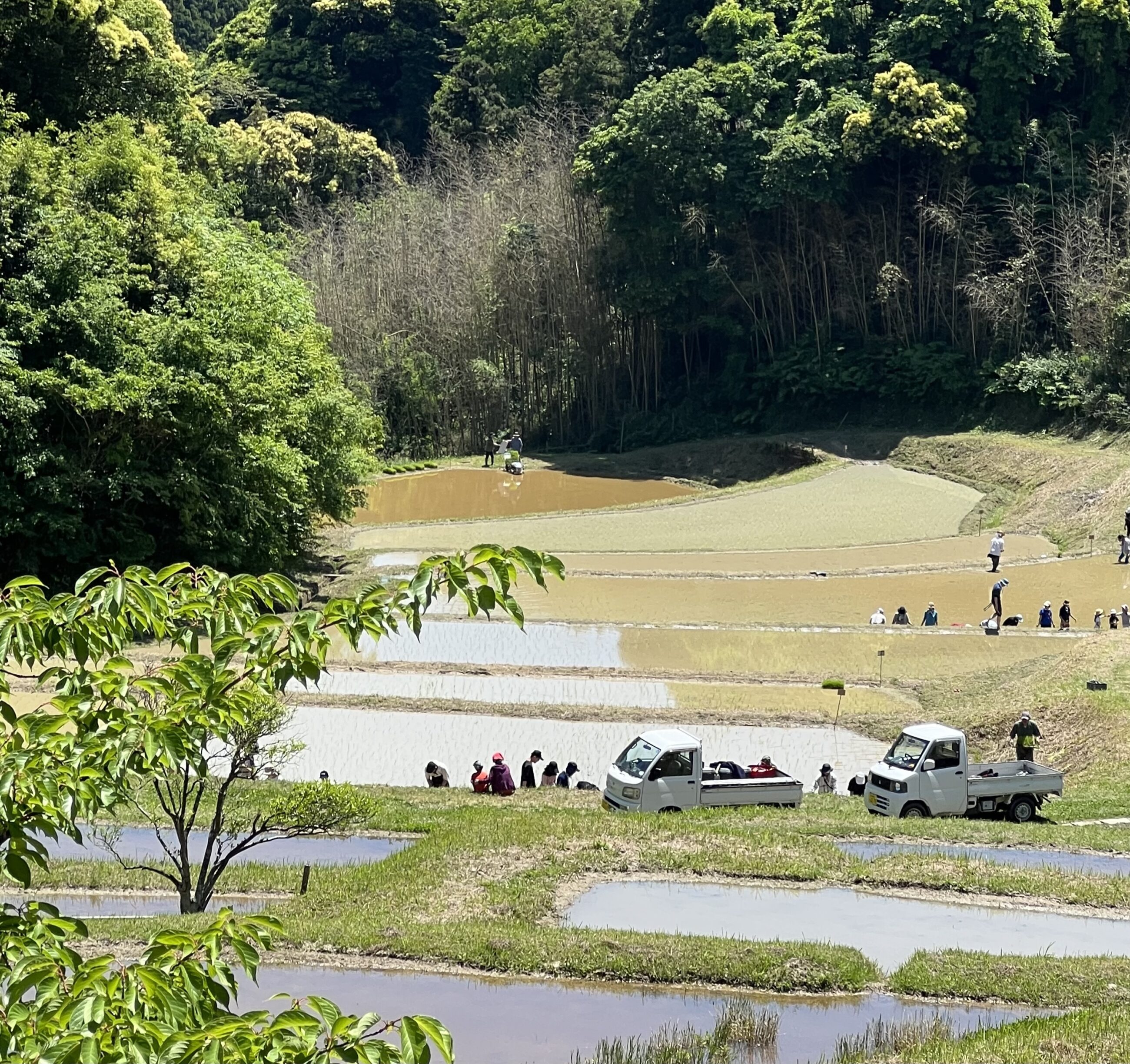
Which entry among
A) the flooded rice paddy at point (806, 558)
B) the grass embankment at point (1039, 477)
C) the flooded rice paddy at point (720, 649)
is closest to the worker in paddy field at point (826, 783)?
the flooded rice paddy at point (720, 649)

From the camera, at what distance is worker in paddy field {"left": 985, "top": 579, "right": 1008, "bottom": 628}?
1321 inches

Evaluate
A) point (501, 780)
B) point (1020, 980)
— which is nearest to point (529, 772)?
point (501, 780)

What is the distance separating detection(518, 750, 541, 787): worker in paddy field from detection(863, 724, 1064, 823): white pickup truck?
4.90m

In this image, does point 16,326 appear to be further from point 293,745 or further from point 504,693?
point 293,745

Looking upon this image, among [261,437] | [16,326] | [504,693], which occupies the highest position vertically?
[16,326]

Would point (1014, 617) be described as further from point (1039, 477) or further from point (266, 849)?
point (266, 849)

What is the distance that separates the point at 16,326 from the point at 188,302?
5.11 metres

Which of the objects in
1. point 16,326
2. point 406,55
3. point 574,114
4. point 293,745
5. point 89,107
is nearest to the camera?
point 293,745

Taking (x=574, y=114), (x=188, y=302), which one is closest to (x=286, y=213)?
(x=574, y=114)

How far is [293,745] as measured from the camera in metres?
18.2

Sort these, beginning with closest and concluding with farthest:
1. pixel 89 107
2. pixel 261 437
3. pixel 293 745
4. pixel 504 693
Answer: pixel 293 745, pixel 504 693, pixel 261 437, pixel 89 107

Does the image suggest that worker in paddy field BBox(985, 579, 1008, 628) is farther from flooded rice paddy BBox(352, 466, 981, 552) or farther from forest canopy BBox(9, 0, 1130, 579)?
forest canopy BBox(9, 0, 1130, 579)

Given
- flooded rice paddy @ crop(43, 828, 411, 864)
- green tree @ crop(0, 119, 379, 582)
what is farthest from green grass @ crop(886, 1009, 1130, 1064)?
green tree @ crop(0, 119, 379, 582)

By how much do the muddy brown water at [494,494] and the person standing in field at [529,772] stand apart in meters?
27.3
